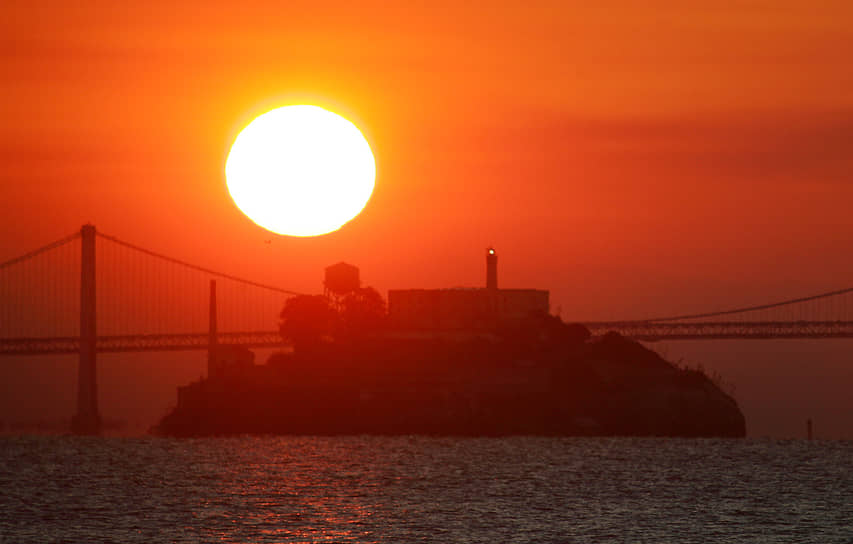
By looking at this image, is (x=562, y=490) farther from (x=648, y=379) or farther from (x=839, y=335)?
(x=839, y=335)

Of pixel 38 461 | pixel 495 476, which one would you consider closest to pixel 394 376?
pixel 38 461

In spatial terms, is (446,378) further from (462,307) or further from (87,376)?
(87,376)

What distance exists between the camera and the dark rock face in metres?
147

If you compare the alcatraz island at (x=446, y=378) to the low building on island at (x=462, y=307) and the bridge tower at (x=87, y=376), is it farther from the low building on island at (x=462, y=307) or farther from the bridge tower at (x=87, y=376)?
the bridge tower at (x=87, y=376)

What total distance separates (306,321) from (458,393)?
19218 mm

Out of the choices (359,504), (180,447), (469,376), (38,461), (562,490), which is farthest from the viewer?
(469,376)

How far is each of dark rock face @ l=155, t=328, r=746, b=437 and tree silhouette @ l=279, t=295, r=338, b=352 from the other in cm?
259

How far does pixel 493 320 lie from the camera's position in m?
155

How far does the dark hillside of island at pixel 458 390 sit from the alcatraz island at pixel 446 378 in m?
0.14

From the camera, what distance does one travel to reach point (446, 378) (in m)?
147

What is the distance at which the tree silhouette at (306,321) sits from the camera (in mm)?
153750

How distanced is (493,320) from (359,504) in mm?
82278

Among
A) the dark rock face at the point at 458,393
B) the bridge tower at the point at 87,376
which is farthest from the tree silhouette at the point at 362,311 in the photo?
the bridge tower at the point at 87,376

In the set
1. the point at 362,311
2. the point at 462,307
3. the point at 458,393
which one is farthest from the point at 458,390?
the point at 362,311
